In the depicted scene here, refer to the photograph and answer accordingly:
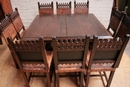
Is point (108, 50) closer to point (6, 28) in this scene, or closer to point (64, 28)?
point (64, 28)

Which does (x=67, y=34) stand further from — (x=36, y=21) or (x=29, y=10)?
(x=29, y=10)

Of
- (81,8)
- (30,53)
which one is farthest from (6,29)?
(81,8)

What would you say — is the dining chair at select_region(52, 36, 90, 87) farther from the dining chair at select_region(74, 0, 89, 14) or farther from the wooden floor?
the dining chair at select_region(74, 0, 89, 14)

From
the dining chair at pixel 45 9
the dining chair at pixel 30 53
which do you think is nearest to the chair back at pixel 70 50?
the dining chair at pixel 30 53

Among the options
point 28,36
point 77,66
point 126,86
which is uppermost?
point 28,36

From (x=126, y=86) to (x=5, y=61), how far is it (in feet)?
7.30

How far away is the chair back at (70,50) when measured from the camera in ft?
3.12

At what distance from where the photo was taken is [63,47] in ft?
3.25

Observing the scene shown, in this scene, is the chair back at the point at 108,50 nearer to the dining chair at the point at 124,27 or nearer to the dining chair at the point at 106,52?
the dining chair at the point at 106,52

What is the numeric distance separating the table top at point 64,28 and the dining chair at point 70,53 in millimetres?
375

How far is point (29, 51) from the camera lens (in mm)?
1029

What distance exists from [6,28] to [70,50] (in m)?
1.05

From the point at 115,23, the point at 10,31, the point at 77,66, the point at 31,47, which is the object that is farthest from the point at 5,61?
the point at 115,23

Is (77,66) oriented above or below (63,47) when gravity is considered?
below
